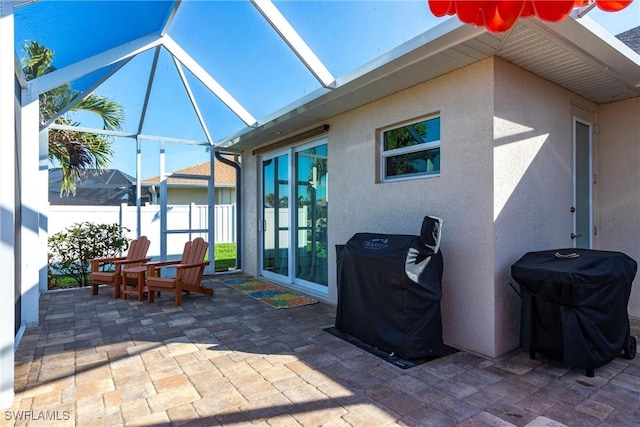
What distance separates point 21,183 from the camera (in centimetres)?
407

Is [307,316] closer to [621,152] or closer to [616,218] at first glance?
[616,218]

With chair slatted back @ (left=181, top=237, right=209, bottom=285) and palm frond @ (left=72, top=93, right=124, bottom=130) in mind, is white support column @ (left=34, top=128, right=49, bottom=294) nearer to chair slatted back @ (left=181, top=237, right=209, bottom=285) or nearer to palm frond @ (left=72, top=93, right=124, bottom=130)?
palm frond @ (left=72, top=93, right=124, bottom=130)

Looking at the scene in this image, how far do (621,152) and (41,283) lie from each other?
8821 mm

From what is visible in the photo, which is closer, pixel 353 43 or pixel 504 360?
pixel 504 360

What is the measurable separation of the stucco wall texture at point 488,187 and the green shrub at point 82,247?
546 cm

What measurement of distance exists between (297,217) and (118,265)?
3.02 metres

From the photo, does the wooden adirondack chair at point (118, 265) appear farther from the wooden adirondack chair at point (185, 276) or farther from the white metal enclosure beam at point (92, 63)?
the white metal enclosure beam at point (92, 63)

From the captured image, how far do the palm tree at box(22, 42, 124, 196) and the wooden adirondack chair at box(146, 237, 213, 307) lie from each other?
2.73 m

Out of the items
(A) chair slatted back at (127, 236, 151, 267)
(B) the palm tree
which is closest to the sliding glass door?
(A) chair slatted back at (127, 236, 151, 267)

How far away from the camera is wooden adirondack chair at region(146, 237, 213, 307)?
5141 millimetres

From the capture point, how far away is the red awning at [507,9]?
1.29 m

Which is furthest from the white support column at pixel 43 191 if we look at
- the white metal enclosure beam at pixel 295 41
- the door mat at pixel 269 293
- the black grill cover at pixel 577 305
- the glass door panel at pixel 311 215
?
the black grill cover at pixel 577 305

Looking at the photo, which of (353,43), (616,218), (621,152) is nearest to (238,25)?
(353,43)

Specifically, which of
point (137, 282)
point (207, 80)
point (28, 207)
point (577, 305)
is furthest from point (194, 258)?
point (577, 305)
